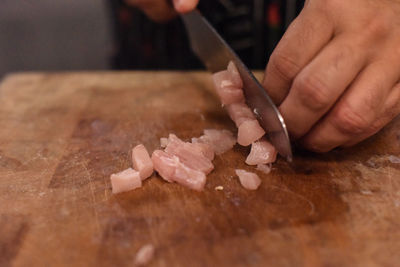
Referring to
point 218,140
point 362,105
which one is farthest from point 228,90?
point 362,105

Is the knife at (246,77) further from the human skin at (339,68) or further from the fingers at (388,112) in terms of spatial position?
the fingers at (388,112)

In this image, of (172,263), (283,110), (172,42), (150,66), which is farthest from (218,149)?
(150,66)

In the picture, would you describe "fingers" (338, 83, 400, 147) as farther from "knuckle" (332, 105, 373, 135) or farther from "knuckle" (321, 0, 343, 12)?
"knuckle" (321, 0, 343, 12)

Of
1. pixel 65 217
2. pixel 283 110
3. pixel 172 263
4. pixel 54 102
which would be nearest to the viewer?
pixel 172 263

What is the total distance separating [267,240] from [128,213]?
479mm

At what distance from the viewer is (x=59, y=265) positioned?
48.9 inches

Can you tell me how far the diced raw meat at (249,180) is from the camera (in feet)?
5.03

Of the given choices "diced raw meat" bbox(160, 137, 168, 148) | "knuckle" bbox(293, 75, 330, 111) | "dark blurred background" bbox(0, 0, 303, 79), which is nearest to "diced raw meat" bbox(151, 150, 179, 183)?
"diced raw meat" bbox(160, 137, 168, 148)

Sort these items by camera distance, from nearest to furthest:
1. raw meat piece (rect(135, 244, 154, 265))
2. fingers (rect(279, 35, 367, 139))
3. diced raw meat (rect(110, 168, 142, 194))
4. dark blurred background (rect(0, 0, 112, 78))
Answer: raw meat piece (rect(135, 244, 154, 265))
fingers (rect(279, 35, 367, 139))
diced raw meat (rect(110, 168, 142, 194))
dark blurred background (rect(0, 0, 112, 78))

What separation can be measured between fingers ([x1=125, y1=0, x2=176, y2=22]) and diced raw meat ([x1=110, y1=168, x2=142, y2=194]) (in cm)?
144

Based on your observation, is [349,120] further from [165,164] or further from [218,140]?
[165,164]

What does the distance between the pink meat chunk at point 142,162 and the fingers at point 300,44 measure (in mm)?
590

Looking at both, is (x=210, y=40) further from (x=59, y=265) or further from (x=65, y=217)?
(x=59, y=265)

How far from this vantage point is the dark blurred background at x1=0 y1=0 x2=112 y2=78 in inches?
204
